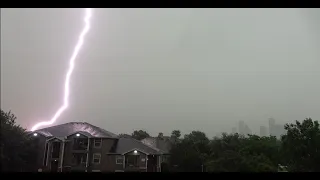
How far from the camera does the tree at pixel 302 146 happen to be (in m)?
10.2

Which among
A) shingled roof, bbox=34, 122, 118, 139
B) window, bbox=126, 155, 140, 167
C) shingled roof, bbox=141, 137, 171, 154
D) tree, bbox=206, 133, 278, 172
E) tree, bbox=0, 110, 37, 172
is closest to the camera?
tree, bbox=0, 110, 37, 172

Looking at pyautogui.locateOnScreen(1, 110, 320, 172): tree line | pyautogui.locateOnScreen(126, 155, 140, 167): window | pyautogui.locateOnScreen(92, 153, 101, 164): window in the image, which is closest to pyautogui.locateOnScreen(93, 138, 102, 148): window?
pyautogui.locateOnScreen(92, 153, 101, 164): window

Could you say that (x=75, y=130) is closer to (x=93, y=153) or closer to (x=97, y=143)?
(x=97, y=143)

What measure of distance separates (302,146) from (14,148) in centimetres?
1091

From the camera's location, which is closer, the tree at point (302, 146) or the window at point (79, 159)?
the tree at point (302, 146)

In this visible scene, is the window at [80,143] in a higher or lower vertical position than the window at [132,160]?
higher

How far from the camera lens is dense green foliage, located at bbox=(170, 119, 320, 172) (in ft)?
35.3

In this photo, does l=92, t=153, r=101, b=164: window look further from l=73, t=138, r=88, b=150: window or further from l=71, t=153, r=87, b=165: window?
l=73, t=138, r=88, b=150: window

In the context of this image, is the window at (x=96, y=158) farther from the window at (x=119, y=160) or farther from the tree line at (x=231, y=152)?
the tree line at (x=231, y=152)

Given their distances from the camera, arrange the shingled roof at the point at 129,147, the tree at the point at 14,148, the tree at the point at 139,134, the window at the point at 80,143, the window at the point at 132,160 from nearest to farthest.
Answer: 1. the tree at the point at 14,148
2. the window at the point at 132,160
3. the shingled roof at the point at 129,147
4. the window at the point at 80,143
5. the tree at the point at 139,134

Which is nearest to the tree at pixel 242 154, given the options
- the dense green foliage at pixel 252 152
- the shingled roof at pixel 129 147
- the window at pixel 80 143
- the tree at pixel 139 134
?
the dense green foliage at pixel 252 152

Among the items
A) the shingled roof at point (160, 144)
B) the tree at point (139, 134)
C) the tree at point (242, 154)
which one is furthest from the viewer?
the tree at point (139, 134)

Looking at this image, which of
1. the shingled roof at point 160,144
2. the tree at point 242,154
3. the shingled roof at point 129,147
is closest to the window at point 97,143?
the shingled roof at point 129,147

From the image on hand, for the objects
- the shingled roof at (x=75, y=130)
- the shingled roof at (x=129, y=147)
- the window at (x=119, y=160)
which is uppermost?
the shingled roof at (x=75, y=130)
